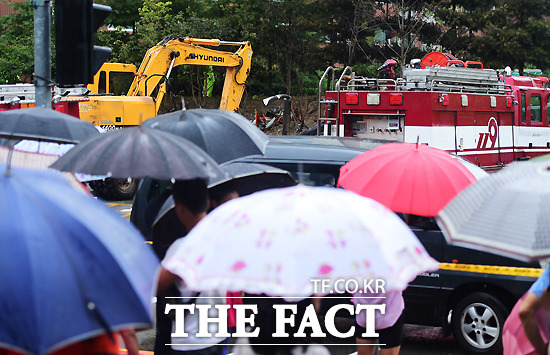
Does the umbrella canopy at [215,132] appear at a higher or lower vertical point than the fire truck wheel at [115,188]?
higher

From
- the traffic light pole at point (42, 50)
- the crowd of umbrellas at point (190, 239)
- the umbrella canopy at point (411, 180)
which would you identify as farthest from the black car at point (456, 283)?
the crowd of umbrellas at point (190, 239)

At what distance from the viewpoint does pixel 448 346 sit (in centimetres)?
722

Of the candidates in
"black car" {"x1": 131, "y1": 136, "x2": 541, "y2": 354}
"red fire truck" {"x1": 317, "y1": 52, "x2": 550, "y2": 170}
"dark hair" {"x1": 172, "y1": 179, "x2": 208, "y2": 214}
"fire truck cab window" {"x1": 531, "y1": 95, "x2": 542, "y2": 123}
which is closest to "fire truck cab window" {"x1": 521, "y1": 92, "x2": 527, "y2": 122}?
"red fire truck" {"x1": 317, "y1": 52, "x2": 550, "y2": 170}

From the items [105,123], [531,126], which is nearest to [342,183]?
[531,126]

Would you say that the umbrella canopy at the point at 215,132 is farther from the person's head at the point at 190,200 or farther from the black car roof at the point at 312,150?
the black car roof at the point at 312,150

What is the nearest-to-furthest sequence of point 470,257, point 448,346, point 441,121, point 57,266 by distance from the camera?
point 57,266 → point 470,257 → point 448,346 → point 441,121

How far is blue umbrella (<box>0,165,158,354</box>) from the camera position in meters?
2.23

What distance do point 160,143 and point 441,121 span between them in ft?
32.9

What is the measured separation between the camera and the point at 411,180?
4.89 meters

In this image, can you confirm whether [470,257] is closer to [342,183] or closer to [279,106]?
[342,183]

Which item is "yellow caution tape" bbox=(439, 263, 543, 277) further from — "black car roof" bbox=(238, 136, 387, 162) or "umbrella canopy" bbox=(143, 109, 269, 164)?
"umbrella canopy" bbox=(143, 109, 269, 164)

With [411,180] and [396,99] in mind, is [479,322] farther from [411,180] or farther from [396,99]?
[396,99]

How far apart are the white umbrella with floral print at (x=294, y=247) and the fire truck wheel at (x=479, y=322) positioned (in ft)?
12.8

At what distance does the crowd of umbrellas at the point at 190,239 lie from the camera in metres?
2.26
